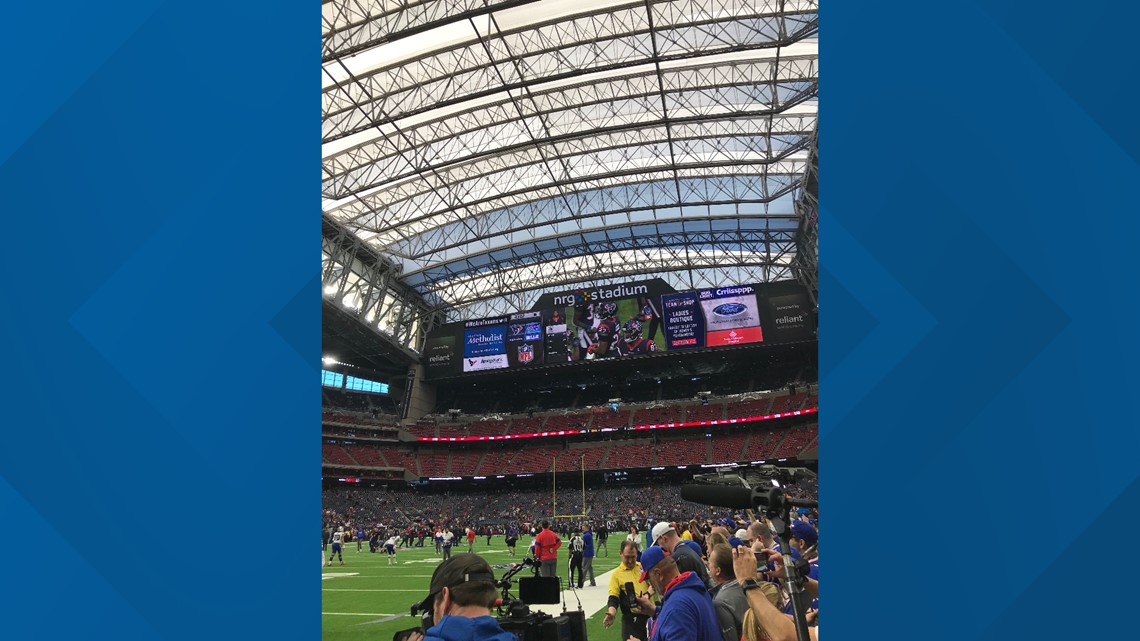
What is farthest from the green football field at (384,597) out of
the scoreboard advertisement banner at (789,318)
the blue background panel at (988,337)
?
the scoreboard advertisement banner at (789,318)

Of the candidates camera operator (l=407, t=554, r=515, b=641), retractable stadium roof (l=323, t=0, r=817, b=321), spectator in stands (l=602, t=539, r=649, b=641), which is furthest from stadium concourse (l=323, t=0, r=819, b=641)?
camera operator (l=407, t=554, r=515, b=641)

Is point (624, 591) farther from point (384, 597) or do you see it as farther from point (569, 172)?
point (569, 172)

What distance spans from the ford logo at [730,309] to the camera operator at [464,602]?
46911 mm

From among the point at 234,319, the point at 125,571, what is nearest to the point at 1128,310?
the point at 234,319

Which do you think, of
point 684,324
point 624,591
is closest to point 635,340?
point 684,324

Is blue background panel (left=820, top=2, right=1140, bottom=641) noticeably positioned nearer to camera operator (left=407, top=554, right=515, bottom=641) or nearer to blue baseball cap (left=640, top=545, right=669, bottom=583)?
camera operator (left=407, top=554, right=515, bottom=641)

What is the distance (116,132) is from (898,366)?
2.32 m

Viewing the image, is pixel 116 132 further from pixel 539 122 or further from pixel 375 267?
pixel 375 267

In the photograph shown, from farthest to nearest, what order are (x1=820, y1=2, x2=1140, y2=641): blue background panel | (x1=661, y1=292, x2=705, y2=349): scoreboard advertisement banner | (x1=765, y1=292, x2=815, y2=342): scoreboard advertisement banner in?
(x1=661, y1=292, x2=705, y2=349): scoreboard advertisement banner < (x1=765, y1=292, x2=815, y2=342): scoreboard advertisement banner < (x1=820, y1=2, x2=1140, y2=641): blue background panel

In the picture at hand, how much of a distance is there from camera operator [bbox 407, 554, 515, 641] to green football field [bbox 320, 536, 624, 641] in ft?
18.3

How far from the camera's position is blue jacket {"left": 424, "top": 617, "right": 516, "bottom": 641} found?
213cm

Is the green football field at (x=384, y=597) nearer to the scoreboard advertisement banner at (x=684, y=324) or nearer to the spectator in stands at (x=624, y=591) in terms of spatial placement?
the spectator in stands at (x=624, y=591)

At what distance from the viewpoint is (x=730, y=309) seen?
157 feet

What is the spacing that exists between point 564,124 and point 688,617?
97.6 ft
